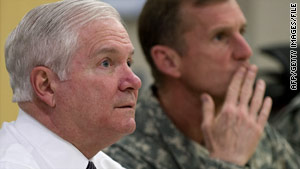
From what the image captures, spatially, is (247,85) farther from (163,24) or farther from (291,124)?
(291,124)

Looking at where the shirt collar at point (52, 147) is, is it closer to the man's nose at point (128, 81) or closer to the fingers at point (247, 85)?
the man's nose at point (128, 81)

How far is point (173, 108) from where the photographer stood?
2.06m

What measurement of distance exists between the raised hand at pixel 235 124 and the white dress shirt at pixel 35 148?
0.83m

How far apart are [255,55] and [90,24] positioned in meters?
5.42

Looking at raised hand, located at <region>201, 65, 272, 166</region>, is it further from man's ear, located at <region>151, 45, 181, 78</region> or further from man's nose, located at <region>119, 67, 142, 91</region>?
man's nose, located at <region>119, 67, 142, 91</region>

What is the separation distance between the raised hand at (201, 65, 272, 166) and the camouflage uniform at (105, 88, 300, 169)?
65 millimetres

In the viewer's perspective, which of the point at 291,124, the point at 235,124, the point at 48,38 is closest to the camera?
the point at 48,38

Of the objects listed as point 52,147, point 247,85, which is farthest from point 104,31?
point 247,85

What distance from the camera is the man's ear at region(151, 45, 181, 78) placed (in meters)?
2.01

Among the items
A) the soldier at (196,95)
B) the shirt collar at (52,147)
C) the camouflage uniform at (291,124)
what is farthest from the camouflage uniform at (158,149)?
the shirt collar at (52,147)

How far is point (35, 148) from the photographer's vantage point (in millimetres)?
1097

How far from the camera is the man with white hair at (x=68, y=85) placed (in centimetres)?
109

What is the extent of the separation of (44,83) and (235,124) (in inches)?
38.0

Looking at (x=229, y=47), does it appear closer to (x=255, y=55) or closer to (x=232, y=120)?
(x=232, y=120)
